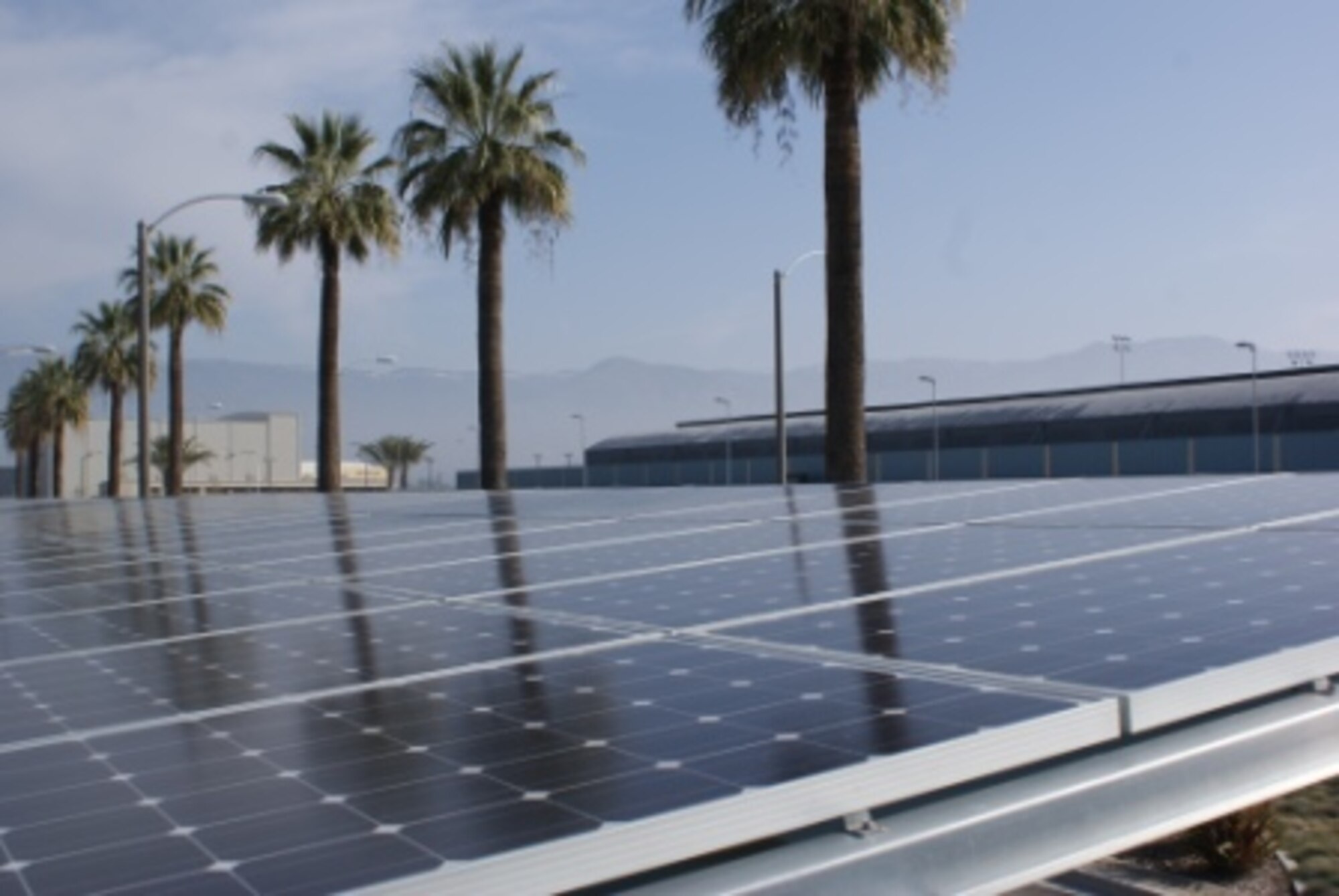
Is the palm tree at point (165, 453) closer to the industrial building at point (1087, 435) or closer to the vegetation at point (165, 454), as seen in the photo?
the vegetation at point (165, 454)

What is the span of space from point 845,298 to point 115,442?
186 feet

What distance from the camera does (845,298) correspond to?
25.4 meters

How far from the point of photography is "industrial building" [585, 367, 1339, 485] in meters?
66.2

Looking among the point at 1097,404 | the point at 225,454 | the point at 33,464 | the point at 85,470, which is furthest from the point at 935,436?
the point at 225,454

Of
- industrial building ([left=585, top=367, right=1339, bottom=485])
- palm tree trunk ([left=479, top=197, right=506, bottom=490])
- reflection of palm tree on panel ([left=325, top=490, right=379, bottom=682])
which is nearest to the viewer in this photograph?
reflection of palm tree on panel ([left=325, top=490, right=379, bottom=682])

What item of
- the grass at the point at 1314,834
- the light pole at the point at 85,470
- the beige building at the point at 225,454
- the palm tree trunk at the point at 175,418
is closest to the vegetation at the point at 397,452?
the beige building at the point at 225,454

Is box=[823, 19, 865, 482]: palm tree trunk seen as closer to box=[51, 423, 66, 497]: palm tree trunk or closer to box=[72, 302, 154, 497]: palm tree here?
box=[72, 302, 154, 497]: palm tree

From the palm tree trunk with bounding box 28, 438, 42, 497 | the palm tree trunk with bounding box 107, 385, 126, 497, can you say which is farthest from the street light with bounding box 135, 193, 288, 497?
the palm tree trunk with bounding box 28, 438, 42, 497

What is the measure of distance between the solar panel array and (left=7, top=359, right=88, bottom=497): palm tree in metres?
84.6

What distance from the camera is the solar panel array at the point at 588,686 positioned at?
382cm

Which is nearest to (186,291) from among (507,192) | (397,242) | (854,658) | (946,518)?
(397,242)

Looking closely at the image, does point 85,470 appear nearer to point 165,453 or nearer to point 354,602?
point 165,453

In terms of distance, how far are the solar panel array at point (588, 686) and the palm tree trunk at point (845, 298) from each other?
13658 millimetres

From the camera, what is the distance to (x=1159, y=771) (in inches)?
196
